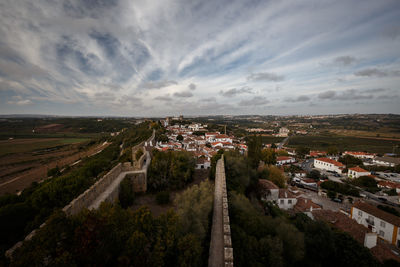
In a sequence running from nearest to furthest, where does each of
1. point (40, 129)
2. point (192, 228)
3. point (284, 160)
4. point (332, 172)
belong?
point (192, 228)
point (332, 172)
point (284, 160)
point (40, 129)

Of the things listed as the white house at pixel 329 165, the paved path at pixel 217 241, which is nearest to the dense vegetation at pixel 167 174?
the paved path at pixel 217 241

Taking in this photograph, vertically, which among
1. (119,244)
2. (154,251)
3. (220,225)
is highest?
(119,244)

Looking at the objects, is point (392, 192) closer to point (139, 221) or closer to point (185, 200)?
point (185, 200)

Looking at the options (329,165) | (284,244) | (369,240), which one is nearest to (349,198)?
(369,240)

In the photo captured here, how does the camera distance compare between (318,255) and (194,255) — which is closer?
(194,255)

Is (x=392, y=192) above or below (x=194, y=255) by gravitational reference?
below

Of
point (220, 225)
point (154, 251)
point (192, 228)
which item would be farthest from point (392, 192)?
point (154, 251)

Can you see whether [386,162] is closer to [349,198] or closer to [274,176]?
[349,198]

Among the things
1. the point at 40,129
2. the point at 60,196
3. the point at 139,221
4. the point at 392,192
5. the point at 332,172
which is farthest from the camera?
the point at 40,129
